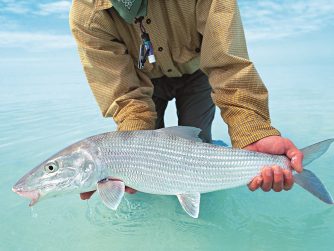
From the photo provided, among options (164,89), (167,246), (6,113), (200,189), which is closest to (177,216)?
(167,246)

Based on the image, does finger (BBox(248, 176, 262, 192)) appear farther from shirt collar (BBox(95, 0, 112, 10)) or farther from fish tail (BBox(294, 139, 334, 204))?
shirt collar (BBox(95, 0, 112, 10))

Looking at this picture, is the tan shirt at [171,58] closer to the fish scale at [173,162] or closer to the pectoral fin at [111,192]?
the fish scale at [173,162]

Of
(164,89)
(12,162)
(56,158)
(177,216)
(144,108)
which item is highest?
(56,158)

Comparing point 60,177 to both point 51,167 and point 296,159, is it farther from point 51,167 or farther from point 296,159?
point 296,159

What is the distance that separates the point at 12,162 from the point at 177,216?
7.40 feet

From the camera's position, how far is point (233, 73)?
2.52 meters

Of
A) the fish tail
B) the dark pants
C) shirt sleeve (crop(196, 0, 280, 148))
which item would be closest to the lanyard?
shirt sleeve (crop(196, 0, 280, 148))

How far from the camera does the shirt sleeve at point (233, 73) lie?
94.9 inches

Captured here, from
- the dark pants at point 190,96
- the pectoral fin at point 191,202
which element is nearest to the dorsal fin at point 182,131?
the pectoral fin at point 191,202

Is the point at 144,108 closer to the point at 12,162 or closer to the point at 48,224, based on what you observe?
the point at 48,224

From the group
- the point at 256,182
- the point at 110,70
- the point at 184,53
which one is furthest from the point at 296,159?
the point at 110,70

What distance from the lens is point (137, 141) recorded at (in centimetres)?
214

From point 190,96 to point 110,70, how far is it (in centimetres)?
95

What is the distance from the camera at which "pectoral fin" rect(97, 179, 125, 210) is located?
2.07 m
